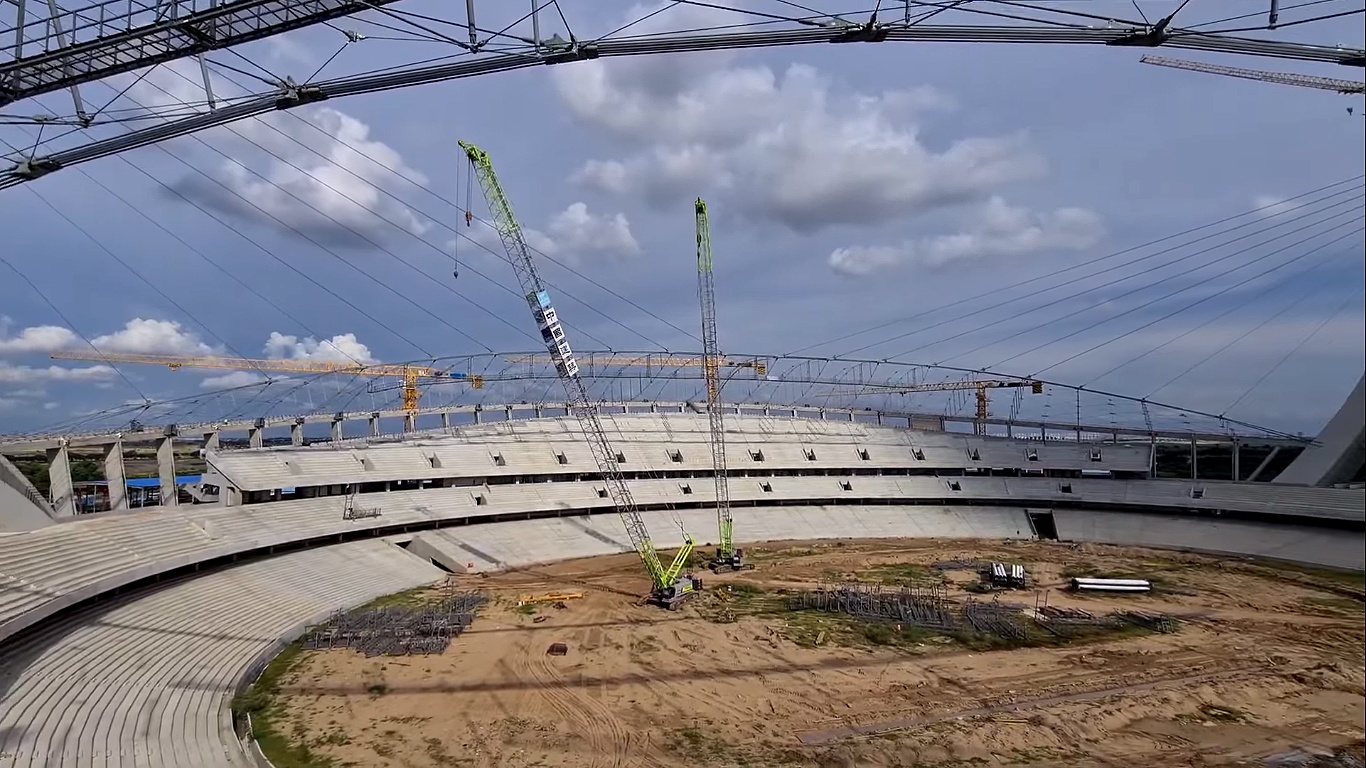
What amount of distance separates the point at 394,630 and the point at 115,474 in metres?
15.4

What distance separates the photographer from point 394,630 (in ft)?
86.0

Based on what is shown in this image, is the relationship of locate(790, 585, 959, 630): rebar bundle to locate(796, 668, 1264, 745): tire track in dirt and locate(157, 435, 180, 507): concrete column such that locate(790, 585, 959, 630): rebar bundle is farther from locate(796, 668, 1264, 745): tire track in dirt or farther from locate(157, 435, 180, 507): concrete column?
locate(157, 435, 180, 507): concrete column

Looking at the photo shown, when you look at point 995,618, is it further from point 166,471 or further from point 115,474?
point 166,471

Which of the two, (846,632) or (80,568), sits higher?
(80,568)

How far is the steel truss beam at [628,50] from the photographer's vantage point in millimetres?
10305

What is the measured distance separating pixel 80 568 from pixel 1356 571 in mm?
28997

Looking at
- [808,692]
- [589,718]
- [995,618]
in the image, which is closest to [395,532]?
[589,718]

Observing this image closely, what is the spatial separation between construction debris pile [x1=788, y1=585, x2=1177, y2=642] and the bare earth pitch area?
604 mm

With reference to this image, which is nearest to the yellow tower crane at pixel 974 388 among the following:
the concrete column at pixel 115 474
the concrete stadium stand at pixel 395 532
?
the concrete stadium stand at pixel 395 532

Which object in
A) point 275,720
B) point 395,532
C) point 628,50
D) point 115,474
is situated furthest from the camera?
point 395,532

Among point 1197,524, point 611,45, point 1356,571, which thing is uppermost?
point 611,45

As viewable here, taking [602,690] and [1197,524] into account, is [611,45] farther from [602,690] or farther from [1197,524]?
[1197,524]

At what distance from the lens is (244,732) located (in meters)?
17.8

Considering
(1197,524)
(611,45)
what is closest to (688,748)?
(611,45)
